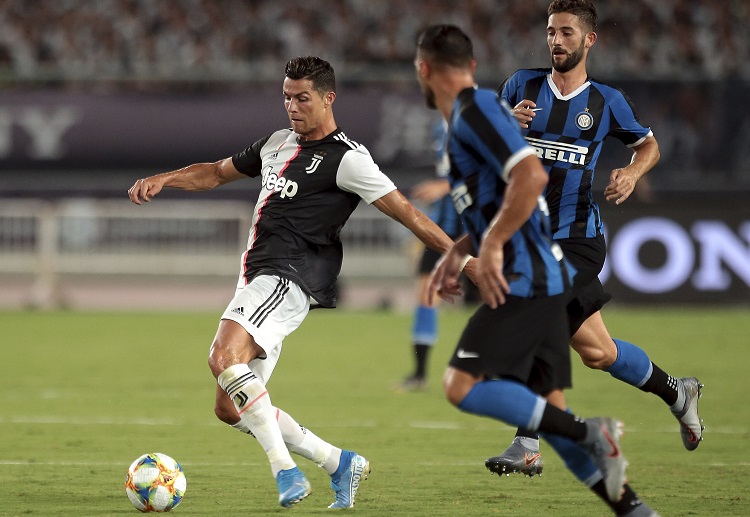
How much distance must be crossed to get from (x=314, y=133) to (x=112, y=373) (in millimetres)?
6098

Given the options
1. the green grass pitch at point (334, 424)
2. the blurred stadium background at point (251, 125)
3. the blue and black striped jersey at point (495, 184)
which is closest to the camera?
the blue and black striped jersey at point (495, 184)

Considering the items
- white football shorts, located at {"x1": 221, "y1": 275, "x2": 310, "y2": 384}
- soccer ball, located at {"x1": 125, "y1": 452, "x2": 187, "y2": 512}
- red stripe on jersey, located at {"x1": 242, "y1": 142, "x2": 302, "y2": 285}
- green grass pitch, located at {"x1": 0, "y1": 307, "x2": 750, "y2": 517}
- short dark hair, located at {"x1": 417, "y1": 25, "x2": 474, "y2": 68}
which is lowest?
green grass pitch, located at {"x1": 0, "y1": 307, "x2": 750, "y2": 517}

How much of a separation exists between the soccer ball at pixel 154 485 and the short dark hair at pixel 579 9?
300cm

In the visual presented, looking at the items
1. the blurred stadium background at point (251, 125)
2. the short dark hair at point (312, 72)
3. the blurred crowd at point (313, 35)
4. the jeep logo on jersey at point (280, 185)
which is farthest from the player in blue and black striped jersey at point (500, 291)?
the blurred crowd at point (313, 35)

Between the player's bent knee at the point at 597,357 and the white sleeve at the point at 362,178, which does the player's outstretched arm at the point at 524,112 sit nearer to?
the white sleeve at the point at 362,178

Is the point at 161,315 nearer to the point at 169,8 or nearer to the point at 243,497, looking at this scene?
the point at 169,8

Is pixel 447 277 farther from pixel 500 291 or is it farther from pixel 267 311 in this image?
pixel 267 311

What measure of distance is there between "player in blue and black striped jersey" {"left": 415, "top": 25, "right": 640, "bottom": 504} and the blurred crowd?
49.1ft

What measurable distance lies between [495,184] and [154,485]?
2149mm

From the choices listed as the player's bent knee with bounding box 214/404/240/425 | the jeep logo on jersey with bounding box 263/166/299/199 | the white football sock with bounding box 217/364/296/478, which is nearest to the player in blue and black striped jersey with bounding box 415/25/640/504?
the white football sock with bounding box 217/364/296/478

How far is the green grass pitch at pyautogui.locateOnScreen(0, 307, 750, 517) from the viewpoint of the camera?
632cm

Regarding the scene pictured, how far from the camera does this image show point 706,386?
1098 centimetres

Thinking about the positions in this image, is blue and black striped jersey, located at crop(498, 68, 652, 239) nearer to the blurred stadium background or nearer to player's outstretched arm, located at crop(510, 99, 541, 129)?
player's outstretched arm, located at crop(510, 99, 541, 129)

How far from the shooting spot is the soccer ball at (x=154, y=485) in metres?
5.87
